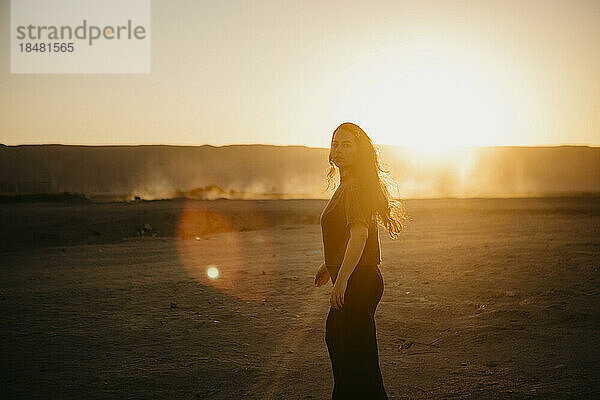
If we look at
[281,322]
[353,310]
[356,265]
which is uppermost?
[356,265]

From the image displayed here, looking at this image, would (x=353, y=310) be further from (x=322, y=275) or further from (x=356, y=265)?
(x=322, y=275)

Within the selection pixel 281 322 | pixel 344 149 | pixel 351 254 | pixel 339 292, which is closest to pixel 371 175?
pixel 344 149

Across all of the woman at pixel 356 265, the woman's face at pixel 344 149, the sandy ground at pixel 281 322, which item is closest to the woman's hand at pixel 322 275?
the woman at pixel 356 265

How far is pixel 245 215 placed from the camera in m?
25.3

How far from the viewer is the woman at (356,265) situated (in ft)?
12.6

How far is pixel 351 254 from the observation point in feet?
12.1

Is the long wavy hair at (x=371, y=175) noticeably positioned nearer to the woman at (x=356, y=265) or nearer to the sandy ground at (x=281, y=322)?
the woman at (x=356, y=265)

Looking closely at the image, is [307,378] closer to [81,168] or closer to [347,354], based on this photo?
[347,354]

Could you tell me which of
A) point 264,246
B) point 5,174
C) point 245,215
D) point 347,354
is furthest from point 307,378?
point 5,174

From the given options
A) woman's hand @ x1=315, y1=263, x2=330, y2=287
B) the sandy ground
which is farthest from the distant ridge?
woman's hand @ x1=315, y1=263, x2=330, y2=287

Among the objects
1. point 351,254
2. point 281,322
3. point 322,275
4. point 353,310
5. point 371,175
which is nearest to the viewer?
point 351,254

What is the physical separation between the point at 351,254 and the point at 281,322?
14.0 ft

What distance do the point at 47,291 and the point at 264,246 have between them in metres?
7.23

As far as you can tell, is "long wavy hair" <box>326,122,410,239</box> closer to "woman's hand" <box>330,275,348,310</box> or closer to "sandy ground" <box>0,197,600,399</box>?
"woman's hand" <box>330,275,348,310</box>
